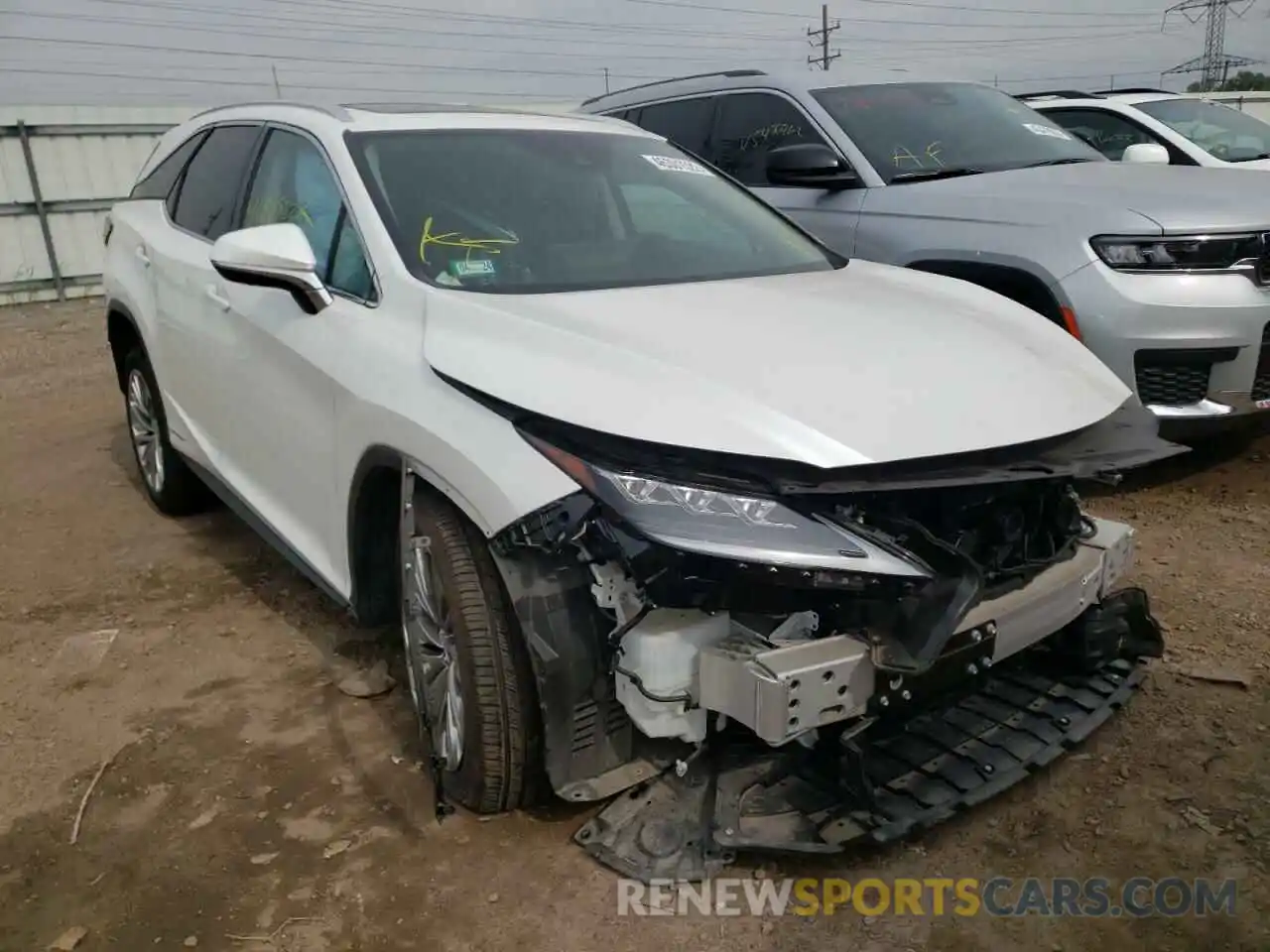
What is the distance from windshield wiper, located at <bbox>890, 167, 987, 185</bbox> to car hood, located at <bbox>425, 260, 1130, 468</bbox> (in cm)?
232

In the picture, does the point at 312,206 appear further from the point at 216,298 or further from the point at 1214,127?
the point at 1214,127

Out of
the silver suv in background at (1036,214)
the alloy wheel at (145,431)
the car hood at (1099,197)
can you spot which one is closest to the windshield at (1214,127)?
the silver suv in background at (1036,214)

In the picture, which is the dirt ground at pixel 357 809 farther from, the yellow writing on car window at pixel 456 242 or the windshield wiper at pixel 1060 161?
the windshield wiper at pixel 1060 161


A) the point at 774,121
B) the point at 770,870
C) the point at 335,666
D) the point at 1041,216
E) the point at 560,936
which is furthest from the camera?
the point at 774,121

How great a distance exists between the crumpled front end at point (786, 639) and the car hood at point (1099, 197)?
217 cm

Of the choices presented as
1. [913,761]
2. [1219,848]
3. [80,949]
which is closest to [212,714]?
[80,949]

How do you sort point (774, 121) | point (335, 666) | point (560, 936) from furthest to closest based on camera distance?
point (774, 121)
point (335, 666)
point (560, 936)

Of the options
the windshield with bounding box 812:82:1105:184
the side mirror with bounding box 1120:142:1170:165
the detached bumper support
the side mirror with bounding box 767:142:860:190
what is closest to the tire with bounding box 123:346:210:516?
the side mirror with bounding box 767:142:860:190

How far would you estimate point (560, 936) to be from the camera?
236 centimetres

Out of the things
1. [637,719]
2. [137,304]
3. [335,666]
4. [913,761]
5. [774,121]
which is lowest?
[335,666]

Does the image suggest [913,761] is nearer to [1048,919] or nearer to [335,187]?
[1048,919]

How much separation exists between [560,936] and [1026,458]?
1.48 m

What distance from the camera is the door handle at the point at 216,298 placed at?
12.1ft

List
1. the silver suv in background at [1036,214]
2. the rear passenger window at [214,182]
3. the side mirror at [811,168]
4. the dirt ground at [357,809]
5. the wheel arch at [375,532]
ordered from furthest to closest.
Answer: the side mirror at [811,168]
the silver suv in background at [1036,214]
the rear passenger window at [214,182]
the wheel arch at [375,532]
the dirt ground at [357,809]
